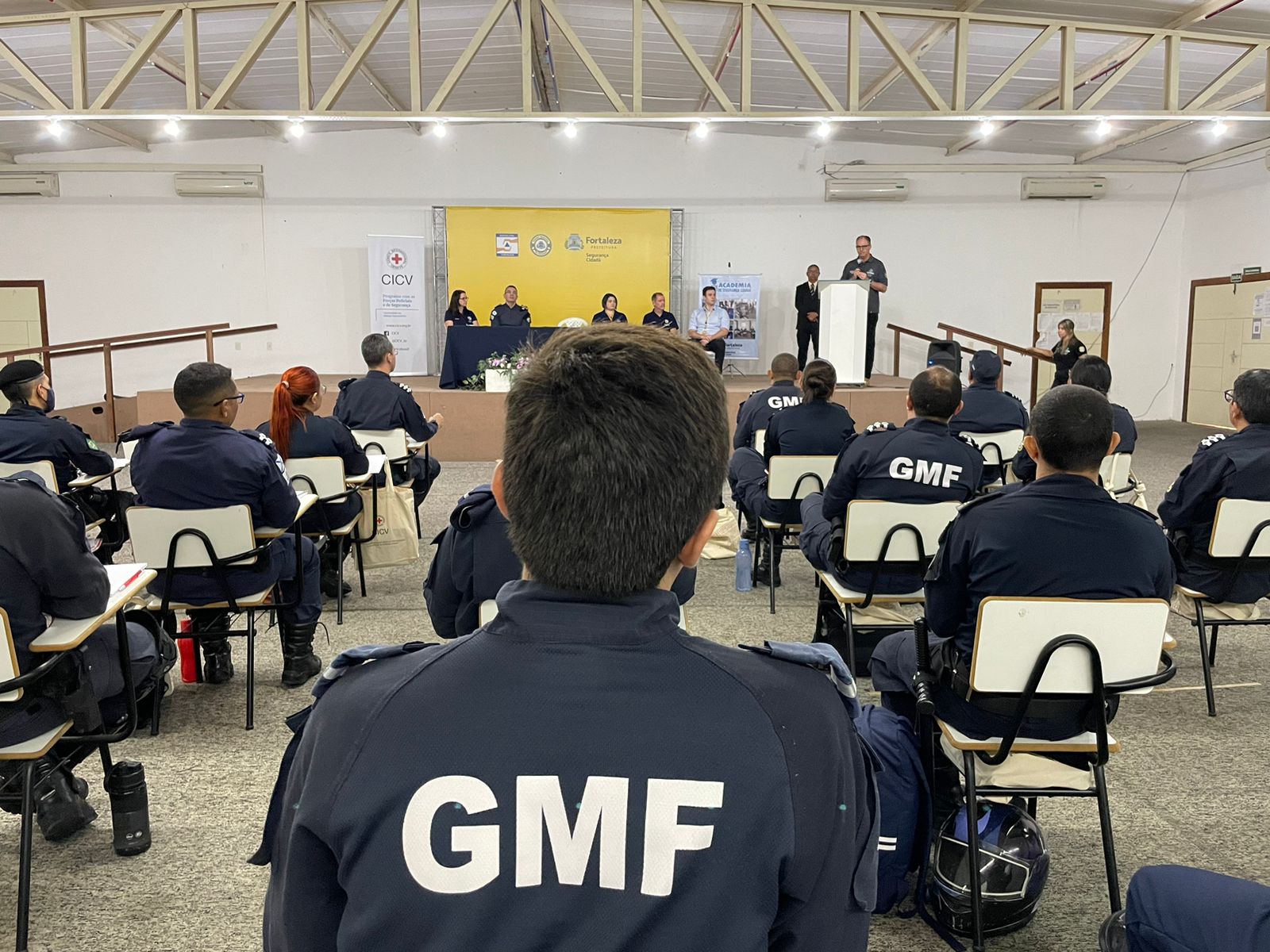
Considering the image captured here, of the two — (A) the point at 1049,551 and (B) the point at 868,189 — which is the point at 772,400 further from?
(B) the point at 868,189

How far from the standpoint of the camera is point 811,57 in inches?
357

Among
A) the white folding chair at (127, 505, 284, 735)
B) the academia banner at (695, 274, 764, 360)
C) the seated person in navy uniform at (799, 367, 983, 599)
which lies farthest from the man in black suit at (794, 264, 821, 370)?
the white folding chair at (127, 505, 284, 735)

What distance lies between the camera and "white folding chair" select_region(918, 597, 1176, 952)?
6.56 feet

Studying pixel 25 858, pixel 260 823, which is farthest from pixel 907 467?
pixel 25 858

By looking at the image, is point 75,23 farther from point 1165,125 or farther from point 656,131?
point 1165,125

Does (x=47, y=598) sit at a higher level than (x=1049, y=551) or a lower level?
lower

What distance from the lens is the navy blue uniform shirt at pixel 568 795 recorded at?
28.0 inches

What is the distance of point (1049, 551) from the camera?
2.11 metres

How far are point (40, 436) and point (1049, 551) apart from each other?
4253mm

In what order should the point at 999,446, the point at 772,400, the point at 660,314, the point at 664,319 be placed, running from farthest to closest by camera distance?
the point at 660,314 → the point at 664,319 → the point at 999,446 → the point at 772,400

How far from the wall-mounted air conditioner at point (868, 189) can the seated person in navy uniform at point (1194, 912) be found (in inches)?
453

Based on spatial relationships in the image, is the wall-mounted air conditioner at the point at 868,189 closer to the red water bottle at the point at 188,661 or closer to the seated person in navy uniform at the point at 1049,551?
the red water bottle at the point at 188,661

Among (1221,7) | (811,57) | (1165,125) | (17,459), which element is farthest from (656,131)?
(17,459)

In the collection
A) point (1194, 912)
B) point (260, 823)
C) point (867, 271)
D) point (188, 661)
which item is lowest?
point (260, 823)
